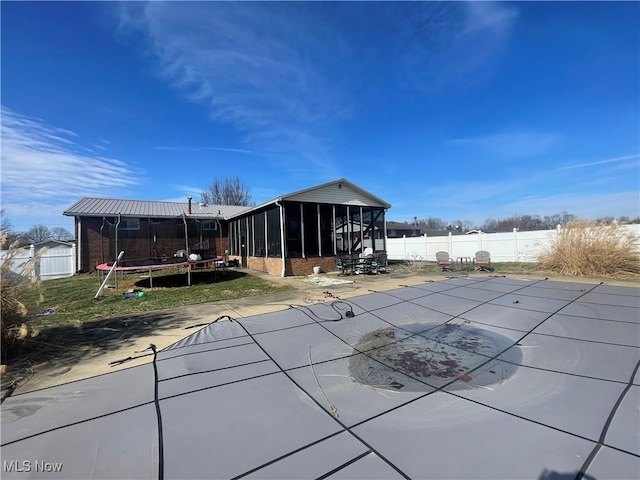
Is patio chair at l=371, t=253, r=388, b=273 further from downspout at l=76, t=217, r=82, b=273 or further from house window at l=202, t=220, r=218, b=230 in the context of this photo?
downspout at l=76, t=217, r=82, b=273

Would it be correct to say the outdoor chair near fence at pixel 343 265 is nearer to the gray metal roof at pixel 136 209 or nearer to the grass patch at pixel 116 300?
the grass patch at pixel 116 300

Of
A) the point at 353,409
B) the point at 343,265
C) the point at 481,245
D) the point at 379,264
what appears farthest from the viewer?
the point at 481,245

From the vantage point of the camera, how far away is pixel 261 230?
13.1 metres

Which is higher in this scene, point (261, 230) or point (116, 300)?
point (261, 230)

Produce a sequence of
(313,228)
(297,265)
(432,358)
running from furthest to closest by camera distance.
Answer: (313,228), (297,265), (432,358)

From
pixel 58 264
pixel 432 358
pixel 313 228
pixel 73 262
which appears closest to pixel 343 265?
pixel 313 228

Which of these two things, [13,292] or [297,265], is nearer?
[13,292]

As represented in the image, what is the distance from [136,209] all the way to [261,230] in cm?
925

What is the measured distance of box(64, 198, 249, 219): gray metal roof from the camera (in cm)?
1453

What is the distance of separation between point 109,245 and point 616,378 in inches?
747

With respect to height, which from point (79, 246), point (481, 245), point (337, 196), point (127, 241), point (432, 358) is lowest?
point (432, 358)

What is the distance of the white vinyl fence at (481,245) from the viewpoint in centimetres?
1439

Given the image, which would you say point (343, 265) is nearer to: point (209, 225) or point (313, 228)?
point (313, 228)

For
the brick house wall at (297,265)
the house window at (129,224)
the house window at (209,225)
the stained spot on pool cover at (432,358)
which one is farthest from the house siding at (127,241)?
the stained spot on pool cover at (432,358)
